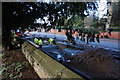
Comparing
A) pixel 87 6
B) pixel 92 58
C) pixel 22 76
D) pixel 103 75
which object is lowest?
pixel 22 76

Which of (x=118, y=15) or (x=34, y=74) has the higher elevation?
(x=118, y=15)

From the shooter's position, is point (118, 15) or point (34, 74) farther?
point (34, 74)

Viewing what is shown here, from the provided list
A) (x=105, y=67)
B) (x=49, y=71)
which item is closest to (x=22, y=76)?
(x=49, y=71)

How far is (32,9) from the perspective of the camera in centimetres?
287

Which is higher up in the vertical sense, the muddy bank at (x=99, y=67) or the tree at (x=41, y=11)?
the tree at (x=41, y=11)

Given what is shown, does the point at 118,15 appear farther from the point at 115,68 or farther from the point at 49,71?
the point at 49,71

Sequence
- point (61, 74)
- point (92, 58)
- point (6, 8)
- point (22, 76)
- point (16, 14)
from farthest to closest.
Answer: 1. point (16, 14)
2. point (6, 8)
3. point (22, 76)
4. point (92, 58)
5. point (61, 74)

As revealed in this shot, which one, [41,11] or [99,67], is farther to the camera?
[41,11]

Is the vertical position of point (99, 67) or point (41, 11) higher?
point (41, 11)

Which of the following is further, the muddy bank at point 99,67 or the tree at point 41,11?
the muddy bank at point 99,67

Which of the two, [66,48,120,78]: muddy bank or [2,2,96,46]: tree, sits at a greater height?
[2,2,96,46]: tree

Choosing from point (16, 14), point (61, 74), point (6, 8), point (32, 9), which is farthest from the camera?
point (16, 14)

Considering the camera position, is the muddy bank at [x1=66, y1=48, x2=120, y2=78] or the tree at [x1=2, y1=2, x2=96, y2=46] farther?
the muddy bank at [x1=66, y1=48, x2=120, y2=78]

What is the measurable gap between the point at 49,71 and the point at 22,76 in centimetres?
130
